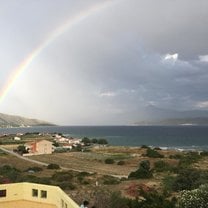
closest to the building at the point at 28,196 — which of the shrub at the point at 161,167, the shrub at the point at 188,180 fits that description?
the shrub at the point at 188,180

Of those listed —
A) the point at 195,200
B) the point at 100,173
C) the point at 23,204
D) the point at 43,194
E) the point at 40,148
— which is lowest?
the point at 100,173

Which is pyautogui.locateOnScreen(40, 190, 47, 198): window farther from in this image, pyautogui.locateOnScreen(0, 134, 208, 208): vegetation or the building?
pyautogui.locateOnScreen(0, 134, 208, 208): vegetation

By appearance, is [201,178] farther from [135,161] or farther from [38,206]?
[135,161]

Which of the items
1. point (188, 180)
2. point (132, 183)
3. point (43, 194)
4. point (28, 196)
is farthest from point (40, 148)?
point (43, 194)

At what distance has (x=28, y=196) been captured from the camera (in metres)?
16.8

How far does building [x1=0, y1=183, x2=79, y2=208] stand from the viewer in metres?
15.9

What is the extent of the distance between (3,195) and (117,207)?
8952mm

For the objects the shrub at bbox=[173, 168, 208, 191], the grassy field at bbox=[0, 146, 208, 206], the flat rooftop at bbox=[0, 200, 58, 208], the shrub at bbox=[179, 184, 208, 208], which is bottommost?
the grassy field at bbox=[0, 146, 208, 206]

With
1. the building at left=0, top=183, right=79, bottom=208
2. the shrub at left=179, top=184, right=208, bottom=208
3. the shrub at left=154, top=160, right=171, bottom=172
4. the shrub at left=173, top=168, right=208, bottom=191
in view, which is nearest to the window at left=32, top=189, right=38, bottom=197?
the building at left=0, top=183, right=79, bottom=208

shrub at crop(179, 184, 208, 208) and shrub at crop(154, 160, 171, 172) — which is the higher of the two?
shrub at crop(179, 184, 208, 208)

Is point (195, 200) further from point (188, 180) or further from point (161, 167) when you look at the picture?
point (161, 167)

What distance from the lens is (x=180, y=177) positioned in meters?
39.0

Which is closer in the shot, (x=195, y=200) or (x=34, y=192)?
(x=34, y=192)

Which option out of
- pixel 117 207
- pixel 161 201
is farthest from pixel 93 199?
pixel 161 201
